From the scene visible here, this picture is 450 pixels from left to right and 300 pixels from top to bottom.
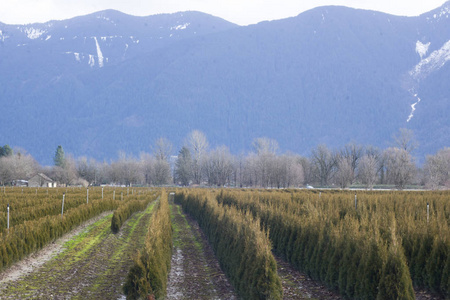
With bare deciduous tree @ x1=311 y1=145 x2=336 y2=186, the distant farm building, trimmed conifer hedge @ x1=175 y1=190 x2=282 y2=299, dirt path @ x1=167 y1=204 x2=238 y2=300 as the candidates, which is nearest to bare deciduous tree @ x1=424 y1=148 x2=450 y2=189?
bare deciduous tree @ x1=311 y1=145 x2=336 y2=186

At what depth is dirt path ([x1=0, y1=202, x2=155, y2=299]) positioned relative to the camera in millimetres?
10648

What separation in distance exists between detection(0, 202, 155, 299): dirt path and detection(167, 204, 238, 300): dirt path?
→ 137cm

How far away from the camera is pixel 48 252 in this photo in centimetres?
1630

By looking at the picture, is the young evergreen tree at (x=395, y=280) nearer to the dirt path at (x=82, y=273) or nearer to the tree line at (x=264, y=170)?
the dirt path at (x=82, y=273)

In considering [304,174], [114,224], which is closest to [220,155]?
[304,174]

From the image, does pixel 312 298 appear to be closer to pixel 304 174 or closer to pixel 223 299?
pixel 223 299

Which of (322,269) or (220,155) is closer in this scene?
(322,269)

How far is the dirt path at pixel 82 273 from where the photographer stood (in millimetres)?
10648

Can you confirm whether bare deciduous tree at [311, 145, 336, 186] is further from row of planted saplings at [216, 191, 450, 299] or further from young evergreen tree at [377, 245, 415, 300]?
young evergreen tree at [377, 245, 415, 300]

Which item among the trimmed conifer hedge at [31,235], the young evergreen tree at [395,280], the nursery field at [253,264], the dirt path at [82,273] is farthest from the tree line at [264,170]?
the young evergreen tree at [395,280]

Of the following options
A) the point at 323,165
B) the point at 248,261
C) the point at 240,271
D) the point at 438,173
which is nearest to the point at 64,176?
the point at 323,165

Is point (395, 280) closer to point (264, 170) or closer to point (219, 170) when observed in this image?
point (264, 170)

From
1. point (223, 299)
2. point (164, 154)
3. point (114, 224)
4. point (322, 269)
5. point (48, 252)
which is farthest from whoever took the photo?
point (164, 154)

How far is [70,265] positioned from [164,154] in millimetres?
118358
